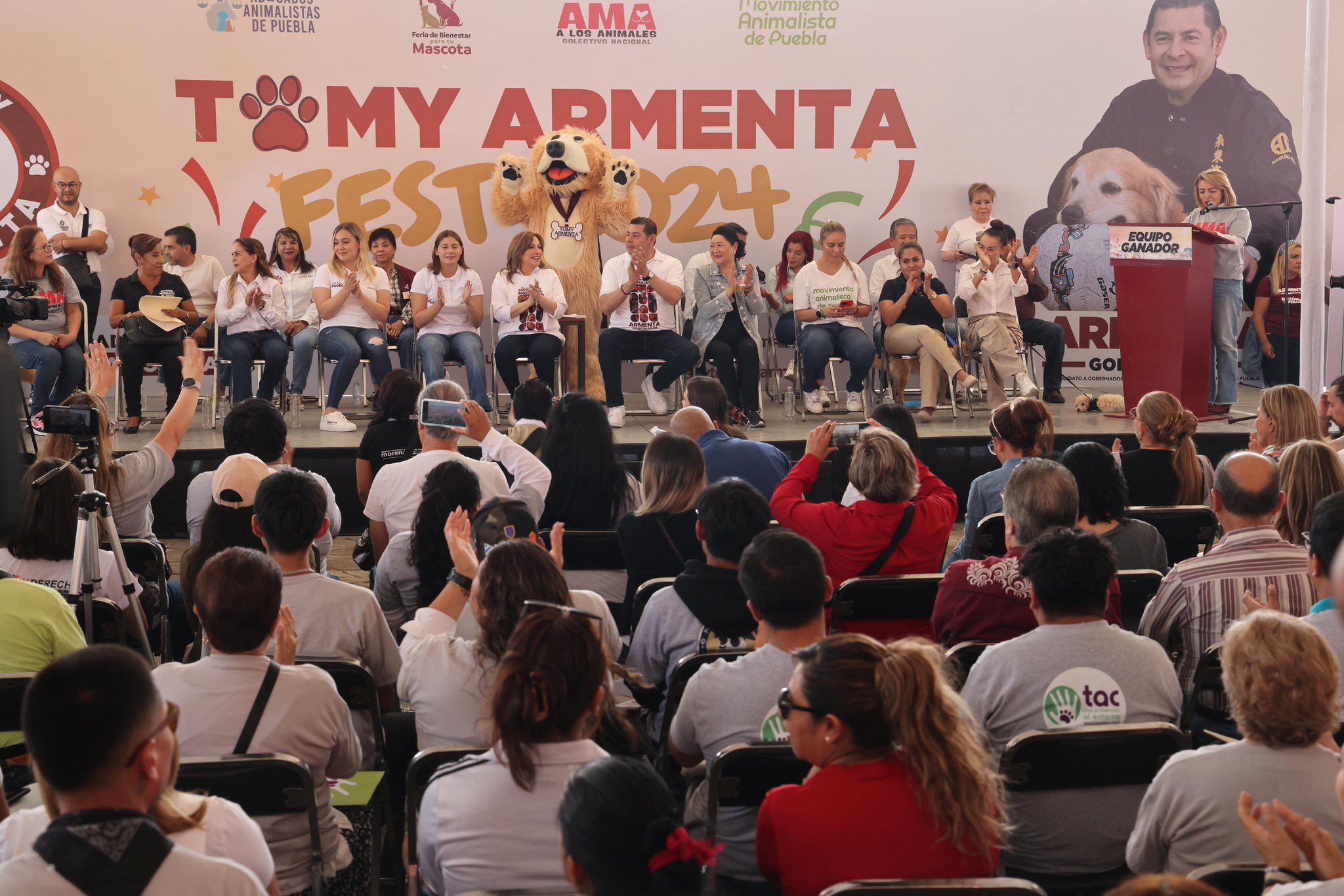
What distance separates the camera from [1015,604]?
280cm

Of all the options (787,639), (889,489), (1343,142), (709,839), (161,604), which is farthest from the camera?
(1343,142)

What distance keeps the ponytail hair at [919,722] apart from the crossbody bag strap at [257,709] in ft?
3.16

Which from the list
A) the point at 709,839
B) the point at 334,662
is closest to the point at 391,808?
the point at 334,662

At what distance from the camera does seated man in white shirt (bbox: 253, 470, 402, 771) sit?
276 cm

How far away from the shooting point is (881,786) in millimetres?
1785

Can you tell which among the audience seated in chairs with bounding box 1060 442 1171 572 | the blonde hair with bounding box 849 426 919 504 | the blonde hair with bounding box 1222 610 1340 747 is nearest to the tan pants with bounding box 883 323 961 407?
the audience seated in chairs with bounding box 1060 442 1171 572

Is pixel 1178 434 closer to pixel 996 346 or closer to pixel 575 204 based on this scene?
pixel 996 346

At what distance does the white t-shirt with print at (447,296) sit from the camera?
7566 mm

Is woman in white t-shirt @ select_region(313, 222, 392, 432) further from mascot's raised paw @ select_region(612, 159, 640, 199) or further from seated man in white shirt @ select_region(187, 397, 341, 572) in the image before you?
seated man in white shirt @ select_region(187, 397, 341, 572)

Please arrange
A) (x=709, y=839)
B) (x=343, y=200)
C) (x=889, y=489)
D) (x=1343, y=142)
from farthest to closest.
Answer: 1. (x=1343, y=142)
2. (x=343, y=200)
3. (x=889, y=489)
4. (x=709, y=839)

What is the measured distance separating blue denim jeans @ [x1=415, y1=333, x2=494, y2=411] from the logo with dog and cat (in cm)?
530

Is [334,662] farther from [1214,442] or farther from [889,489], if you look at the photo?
[1214,442]

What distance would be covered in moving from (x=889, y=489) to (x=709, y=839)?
1485 mm

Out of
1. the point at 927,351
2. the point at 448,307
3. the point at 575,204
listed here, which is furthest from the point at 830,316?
the point at 448,307
